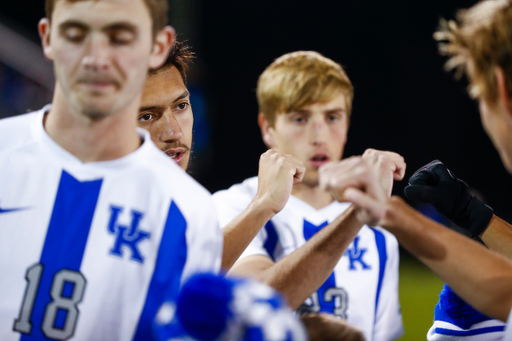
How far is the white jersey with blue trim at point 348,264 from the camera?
241 cm

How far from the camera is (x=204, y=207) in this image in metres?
1.41

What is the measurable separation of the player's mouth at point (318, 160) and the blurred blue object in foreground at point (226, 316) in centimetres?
174

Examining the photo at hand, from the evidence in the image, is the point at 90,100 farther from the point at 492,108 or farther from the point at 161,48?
the point at 492,108

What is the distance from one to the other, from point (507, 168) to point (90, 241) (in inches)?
42.5

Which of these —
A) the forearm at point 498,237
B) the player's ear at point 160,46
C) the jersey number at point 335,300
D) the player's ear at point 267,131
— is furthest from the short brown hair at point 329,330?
the player's ear at point 267,131

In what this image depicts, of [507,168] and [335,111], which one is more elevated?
[335,111]

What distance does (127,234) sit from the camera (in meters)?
1.35

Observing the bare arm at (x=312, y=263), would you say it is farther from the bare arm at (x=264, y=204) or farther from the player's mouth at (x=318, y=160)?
the player's mouth at (x=318, y=160)

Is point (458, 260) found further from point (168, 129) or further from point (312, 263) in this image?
point (168, 129)

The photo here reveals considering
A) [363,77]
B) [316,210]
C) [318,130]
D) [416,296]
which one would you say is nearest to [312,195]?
[316,210]

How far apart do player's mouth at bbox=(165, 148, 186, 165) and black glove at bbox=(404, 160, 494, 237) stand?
86cm

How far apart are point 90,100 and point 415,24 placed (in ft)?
31.9

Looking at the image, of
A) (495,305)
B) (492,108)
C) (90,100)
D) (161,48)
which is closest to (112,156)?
(90,100)

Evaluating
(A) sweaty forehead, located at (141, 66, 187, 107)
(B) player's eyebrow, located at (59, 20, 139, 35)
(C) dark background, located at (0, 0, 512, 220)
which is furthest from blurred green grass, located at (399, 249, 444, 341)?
(B) player's eyebrow, located at (59, 20, 139, 35)
